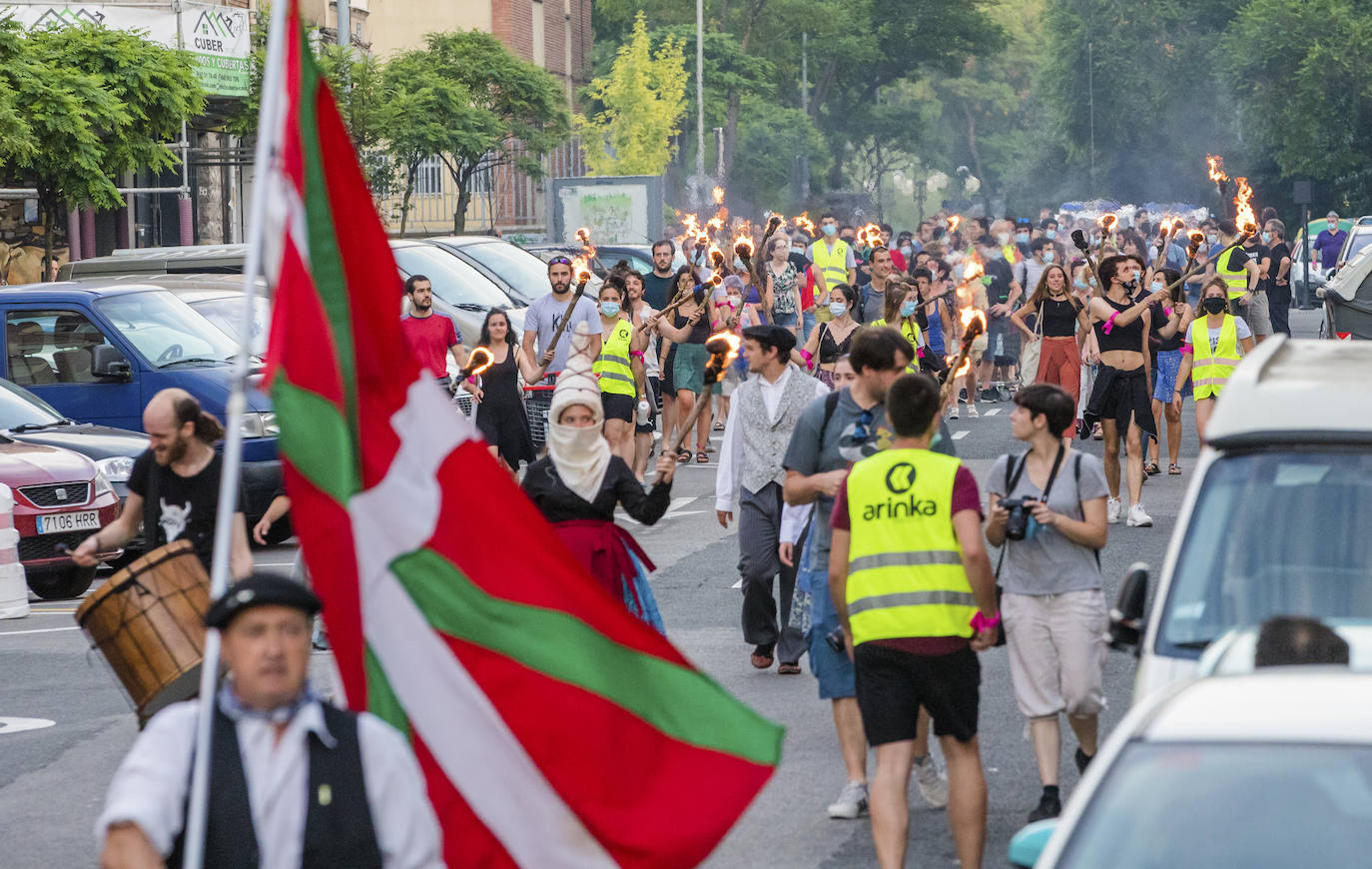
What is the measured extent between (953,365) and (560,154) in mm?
57327

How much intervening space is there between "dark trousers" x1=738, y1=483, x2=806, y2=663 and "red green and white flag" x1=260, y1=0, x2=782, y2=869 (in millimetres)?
4754

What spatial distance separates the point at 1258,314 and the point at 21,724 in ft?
55.2

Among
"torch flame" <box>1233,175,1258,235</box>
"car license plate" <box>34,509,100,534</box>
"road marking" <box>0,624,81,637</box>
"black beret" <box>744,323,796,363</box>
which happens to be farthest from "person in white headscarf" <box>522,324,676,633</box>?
"torch flame" <box>1233,175,1258,235</box>

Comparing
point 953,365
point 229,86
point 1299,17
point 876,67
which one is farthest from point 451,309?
point 876,67

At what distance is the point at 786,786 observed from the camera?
27.0 ft

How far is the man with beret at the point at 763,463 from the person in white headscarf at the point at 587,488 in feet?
6.40

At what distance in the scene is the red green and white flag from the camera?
15.0ft

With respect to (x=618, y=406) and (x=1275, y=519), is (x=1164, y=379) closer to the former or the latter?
(x=618, y=406)

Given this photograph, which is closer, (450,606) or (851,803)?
(450,606)

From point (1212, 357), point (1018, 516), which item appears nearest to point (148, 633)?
point (1018, 516)

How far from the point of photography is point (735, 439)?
991 centimetres

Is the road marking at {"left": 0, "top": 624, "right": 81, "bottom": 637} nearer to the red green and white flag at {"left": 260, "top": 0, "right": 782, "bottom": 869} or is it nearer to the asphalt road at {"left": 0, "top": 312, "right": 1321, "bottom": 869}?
the asphalt road at {"left": 0, "top": 312, "right": 1321, "bottom": 869}

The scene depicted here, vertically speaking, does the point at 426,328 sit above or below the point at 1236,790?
above

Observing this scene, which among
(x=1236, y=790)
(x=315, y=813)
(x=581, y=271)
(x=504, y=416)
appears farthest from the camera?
(x=581, y=271)
